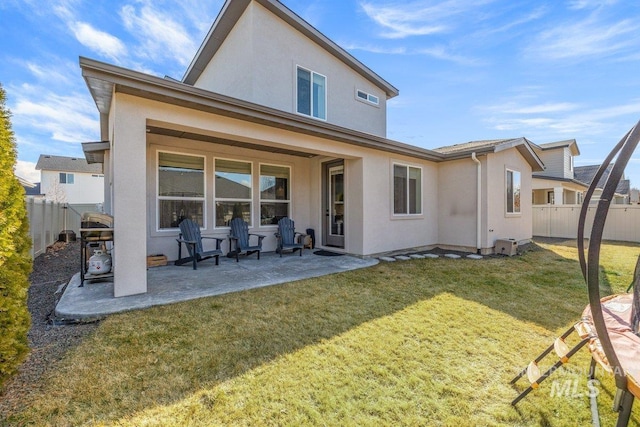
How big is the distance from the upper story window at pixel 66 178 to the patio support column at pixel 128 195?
96.6 ft

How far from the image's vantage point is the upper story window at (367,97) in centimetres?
999

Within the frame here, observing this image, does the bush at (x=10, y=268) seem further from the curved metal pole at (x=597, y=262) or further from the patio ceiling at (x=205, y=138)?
the curved metal pole at (x=597, y=262)

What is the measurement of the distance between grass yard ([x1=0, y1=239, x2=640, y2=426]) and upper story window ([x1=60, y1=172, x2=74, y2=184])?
30432 millimetres

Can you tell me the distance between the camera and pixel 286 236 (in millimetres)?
7715

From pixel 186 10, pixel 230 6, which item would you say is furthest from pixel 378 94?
pixel 186 10

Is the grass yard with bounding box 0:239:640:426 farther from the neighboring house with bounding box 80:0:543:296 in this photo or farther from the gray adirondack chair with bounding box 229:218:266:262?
the neighboring house with bounding box 80:0:543:296

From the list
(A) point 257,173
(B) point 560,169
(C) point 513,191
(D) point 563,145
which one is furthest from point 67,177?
(D) point 563,145

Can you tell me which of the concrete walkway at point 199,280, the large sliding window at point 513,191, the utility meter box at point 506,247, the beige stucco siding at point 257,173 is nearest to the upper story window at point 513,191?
the large sliding window at point 513,191

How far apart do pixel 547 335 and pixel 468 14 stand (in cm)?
730

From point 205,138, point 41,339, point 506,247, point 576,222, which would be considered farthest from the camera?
point 576,222

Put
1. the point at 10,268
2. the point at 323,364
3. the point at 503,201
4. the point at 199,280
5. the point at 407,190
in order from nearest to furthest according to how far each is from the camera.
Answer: the point at 10,268 → the point at 323,364 → the point at 199,280 → the point at 407,190 → the point at 503,201

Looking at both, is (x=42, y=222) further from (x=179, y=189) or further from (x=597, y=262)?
(x=597, y=262)

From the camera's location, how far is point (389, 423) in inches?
73.5

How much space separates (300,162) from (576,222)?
1269 centimetres
